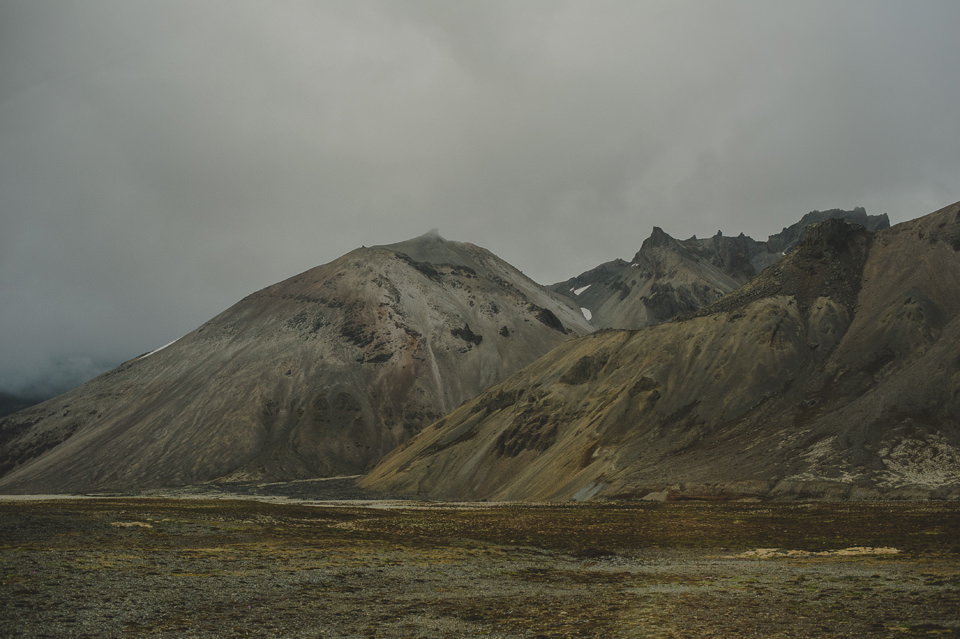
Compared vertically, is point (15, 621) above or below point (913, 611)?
above

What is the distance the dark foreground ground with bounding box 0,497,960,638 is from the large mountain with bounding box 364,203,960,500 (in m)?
20.5

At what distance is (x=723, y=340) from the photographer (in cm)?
9838

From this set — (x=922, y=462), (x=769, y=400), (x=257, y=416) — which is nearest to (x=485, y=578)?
(x=922, y=462)

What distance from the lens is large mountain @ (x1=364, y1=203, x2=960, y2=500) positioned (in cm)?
6844

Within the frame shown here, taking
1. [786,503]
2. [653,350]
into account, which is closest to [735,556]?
[786,503]

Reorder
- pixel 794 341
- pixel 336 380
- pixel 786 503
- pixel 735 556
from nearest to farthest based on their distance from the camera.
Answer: pixel 735 556, pixel 786 503, pixel 794 341, pixel 336 380

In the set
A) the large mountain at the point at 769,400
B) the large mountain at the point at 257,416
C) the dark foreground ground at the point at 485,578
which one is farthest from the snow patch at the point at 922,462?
the large mountain at the point at 257,416

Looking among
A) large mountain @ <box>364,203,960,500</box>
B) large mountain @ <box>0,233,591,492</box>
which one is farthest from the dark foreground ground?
large mountain @ <box>0,233,591,492</box>

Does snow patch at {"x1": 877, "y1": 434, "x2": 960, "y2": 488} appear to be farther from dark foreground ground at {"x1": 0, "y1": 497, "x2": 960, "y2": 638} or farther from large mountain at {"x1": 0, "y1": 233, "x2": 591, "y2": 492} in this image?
large mountain at {"x1": 0, "y1": 233, "x2": 591, "y2": 492}

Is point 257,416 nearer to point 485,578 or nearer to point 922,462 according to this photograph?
point 922,462

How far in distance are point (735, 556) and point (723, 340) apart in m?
70.0

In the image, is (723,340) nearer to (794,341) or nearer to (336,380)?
(794,341)

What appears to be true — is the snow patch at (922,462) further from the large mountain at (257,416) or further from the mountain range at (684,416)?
the large mountain at (257,416)

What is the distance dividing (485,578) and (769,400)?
69095 millimetres
